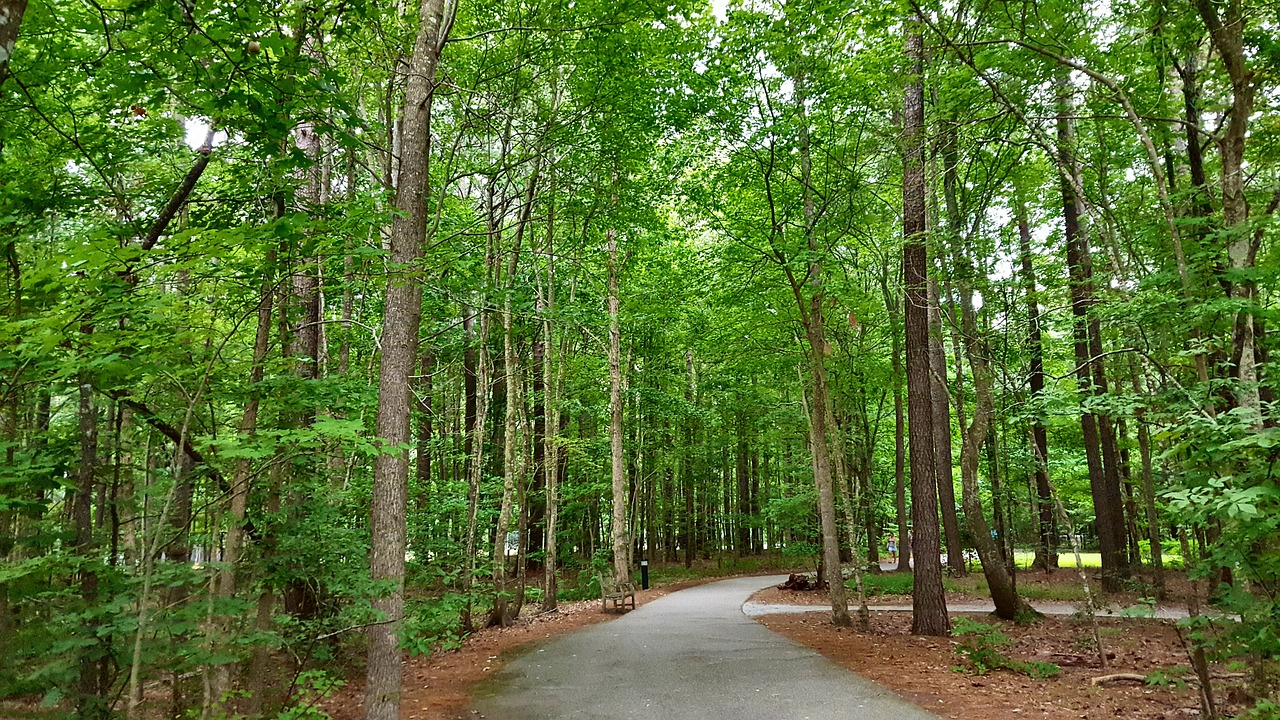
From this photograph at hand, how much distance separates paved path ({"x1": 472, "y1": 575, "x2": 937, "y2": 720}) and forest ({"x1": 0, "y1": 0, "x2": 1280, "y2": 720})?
146 cm

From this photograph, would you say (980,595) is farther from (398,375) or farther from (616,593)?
(398,375)

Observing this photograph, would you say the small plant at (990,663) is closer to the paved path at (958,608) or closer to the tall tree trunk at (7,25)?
the paved path at (958,608)

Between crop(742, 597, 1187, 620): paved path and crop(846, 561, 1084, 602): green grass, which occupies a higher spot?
crop(742, 597, 1187, 620): paved path

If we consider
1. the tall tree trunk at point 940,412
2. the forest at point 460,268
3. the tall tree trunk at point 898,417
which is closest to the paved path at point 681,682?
the forest at point 460,268

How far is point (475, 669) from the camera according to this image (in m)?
9.29

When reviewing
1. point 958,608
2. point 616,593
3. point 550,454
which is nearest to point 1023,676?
point 958,608

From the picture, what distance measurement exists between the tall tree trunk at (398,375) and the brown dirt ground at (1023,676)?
5573 mm

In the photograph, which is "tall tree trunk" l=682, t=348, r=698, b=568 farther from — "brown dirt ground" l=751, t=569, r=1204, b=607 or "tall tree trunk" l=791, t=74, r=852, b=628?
"tall tree trunk" l=791, t=74, r=852, b=628

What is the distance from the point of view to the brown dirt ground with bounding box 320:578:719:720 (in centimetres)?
748

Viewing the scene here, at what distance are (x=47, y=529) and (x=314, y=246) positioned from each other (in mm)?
3652

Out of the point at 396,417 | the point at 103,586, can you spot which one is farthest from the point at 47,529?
the point at 396,417

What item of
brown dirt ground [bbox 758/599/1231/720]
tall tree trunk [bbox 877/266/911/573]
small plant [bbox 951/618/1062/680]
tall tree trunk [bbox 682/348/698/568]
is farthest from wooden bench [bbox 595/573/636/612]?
tall tree trunk [bbox 682/348/698/568]

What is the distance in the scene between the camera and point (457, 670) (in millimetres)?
9344

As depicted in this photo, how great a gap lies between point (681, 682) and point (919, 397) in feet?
20.7
